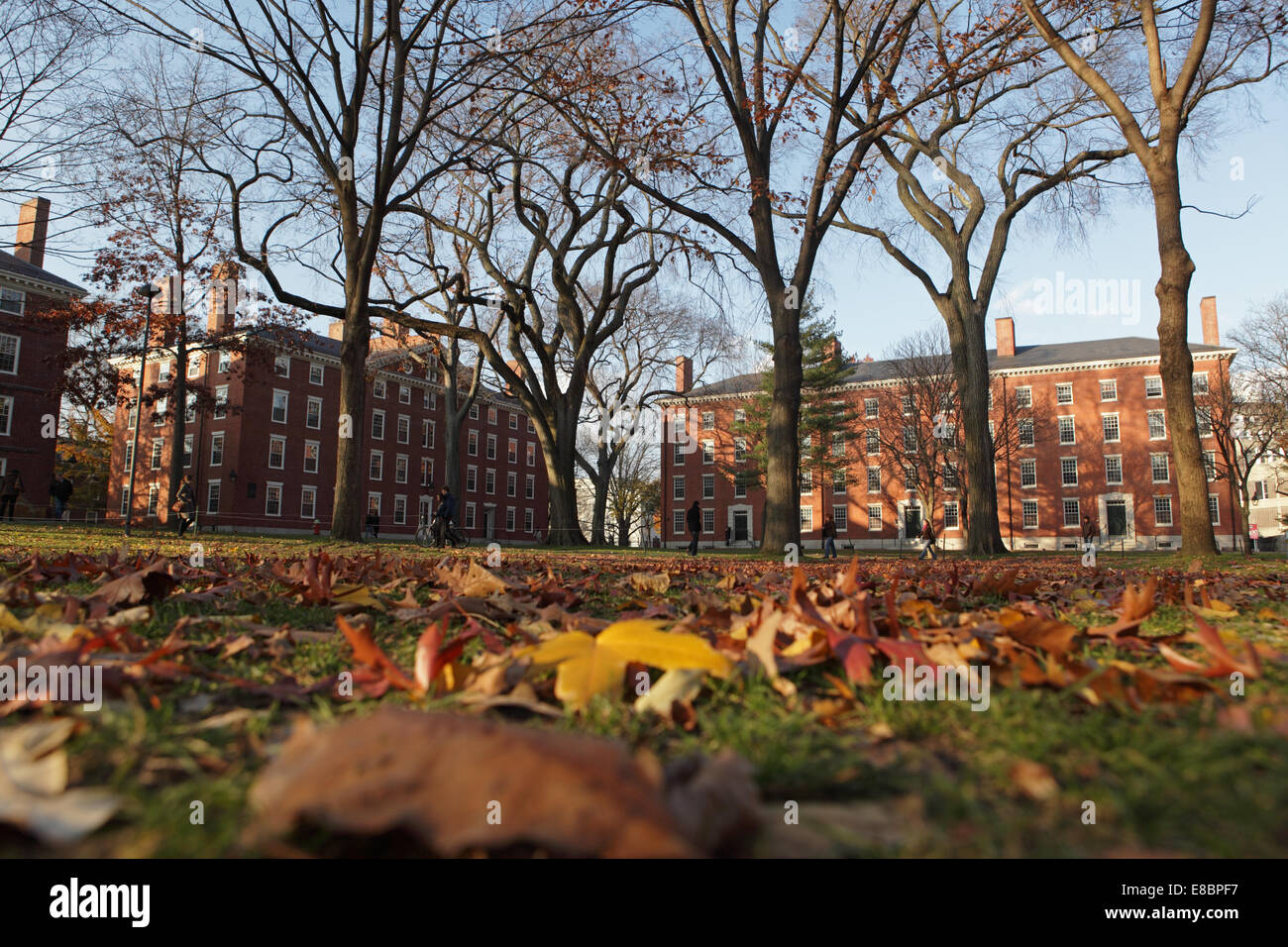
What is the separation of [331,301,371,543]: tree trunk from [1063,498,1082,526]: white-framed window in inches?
2228

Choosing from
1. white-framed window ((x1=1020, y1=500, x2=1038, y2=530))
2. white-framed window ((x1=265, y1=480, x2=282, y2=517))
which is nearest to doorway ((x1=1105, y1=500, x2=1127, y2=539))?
white-framed window ((x1=1020, y1=500, x2=1038, y2=530))

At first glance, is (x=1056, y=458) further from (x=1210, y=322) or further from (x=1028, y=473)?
(x=1210, y=322)

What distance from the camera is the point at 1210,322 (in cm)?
5781

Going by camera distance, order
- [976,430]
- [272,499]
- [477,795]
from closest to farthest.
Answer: [477,795]
[976,430]
[272,499]

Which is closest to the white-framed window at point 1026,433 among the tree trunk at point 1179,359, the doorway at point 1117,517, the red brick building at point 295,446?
the doorway at point 1117,517

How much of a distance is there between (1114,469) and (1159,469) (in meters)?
2.86

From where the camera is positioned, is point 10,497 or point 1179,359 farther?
point 10,497

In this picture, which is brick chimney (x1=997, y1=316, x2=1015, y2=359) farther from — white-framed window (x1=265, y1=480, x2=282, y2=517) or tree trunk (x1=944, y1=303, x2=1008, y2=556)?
white-framed window (x1=265, y1=480, x2=282, y2=517)

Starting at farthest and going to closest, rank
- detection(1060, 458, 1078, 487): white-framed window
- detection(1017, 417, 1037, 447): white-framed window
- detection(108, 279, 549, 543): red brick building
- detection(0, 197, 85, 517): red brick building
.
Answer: detection(1017, 417, 1037, 447): white-framed window
detection(1060, 458, 1078, 487): white-framed window
detection(108, 279, 549, 543): red brick building
detection(0, 197, 85, 517): red brick building

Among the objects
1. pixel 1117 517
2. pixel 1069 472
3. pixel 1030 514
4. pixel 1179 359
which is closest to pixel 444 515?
pixel 1179 359

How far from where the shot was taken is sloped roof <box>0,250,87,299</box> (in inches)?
1613

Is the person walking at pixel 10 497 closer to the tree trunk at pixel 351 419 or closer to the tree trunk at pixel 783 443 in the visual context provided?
the tree trunk at pixel 351 419
